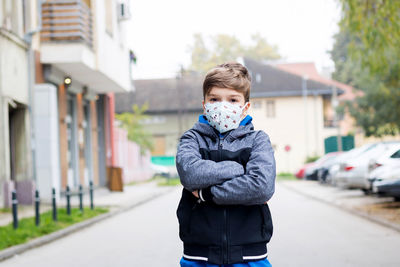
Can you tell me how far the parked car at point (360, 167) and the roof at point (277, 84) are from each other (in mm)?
34904

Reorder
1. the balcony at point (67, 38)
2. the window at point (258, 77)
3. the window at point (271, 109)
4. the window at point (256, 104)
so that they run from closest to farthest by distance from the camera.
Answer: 1. the balcony at point (67, 38)
2. the window at point (271, 109)
3. the window at point (256, 104)
4. the window at point (258, 77)

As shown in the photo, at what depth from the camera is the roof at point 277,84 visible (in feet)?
183

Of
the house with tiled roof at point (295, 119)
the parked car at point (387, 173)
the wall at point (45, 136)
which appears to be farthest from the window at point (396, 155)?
the house with tiled roof at point (295, 119)

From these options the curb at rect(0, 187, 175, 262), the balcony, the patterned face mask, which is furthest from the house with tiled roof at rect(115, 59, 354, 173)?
the patterned face mask

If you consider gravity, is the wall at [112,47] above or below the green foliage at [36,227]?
above

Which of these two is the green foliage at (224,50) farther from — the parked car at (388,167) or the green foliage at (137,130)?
the parked car at (388,167)

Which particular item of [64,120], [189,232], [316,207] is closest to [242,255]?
[189,232]

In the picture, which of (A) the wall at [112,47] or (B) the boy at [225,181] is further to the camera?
(A) the wall at [112,47]

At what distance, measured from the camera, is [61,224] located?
1247 centimetres

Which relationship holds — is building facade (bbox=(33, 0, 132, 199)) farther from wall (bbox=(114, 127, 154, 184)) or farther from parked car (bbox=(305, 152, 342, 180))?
parked car (bbox=(305, 152, 342, 180))

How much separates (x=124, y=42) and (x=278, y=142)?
99.4 feet

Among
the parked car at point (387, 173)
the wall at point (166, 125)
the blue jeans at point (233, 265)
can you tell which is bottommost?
the parked car at point (387, 173)

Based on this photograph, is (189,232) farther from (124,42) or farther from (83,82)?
(124,42)

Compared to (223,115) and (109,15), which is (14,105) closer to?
(109,15)
